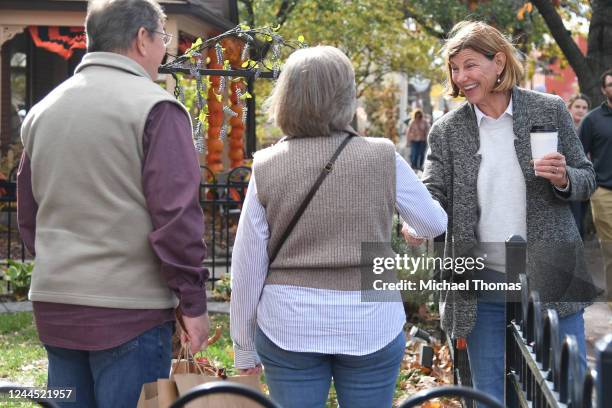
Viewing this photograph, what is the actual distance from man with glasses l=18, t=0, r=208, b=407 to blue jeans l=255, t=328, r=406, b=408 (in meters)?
0.28

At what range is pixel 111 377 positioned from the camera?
2.90m

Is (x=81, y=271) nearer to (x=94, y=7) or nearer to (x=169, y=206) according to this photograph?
(x=169, y=206)

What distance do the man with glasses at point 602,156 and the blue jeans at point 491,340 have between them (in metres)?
4.52

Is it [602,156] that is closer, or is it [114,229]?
[114,229]

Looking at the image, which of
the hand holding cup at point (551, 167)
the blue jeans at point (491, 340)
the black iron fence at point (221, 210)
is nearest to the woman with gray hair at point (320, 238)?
the hand holding cup at point (551, 167)

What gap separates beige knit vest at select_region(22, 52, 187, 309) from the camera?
2877 millimetres

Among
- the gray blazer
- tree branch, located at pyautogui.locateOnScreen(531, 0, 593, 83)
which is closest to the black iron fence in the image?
tree branch, located at pyautogui.locateOnScreen(531, 0, 593, 83)

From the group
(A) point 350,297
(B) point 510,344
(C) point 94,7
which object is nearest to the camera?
(A) point 350,297

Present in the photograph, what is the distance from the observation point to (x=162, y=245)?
2.88 metres

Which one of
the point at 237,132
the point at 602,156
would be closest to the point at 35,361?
the point at 602,156

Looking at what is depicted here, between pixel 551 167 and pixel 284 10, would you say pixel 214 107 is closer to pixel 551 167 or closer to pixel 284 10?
pixel 284 10

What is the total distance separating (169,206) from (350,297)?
23.4 inches

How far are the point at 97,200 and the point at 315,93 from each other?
72cm

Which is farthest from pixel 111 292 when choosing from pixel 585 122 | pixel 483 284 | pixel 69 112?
pixel 585 122
